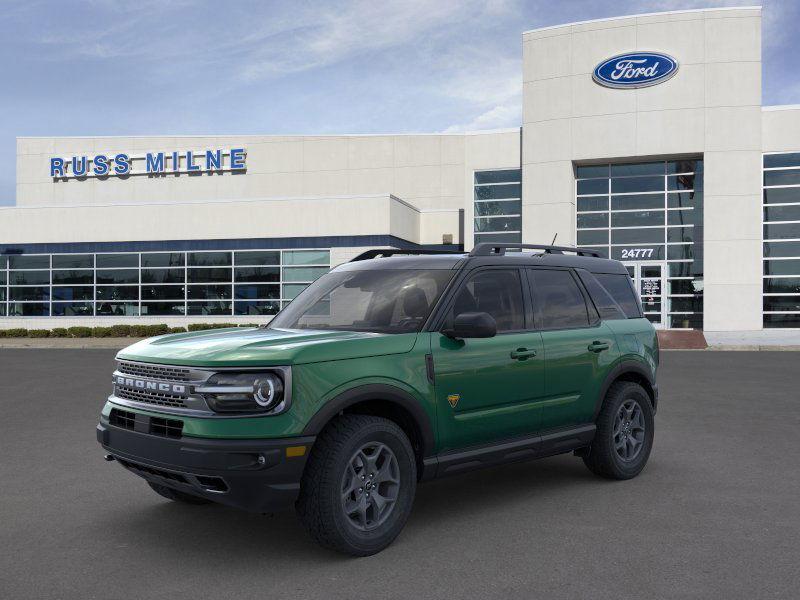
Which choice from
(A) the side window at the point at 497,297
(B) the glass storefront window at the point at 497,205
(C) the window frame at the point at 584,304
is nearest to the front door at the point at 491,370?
(A) the side window at the point at 497,297

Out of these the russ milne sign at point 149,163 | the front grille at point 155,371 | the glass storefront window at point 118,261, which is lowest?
the front grille at point 155,371

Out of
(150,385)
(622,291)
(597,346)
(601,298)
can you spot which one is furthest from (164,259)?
(150,385)

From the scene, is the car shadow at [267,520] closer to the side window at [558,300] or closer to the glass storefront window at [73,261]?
the side window at [558,300]

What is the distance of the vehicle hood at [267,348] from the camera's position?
4.73 metres

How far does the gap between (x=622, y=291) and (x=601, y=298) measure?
489 mm

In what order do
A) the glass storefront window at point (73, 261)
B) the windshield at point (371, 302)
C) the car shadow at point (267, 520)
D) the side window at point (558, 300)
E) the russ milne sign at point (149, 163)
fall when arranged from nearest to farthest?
the car shadow at point (267, 520)
the windshield at point (371, 302)
the side window at point (558, 300)
the glass storefront window at point (73, 261)
the russ milne sign at point (149, 163)

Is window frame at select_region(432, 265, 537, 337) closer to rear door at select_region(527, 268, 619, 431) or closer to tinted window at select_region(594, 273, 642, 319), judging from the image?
rear door at select_region(527, 268, 619, 431)

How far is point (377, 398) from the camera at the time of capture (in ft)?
16.5

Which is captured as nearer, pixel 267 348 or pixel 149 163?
pixel 267 348

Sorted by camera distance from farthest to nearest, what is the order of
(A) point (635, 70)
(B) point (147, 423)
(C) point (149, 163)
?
(C) point (149, 163) → (A) point (635, 70) → (B) point (147, 423)

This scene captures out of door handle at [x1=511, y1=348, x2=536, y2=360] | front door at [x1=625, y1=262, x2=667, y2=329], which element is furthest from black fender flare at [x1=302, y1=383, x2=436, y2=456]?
front door at [x1=625, y1=262, x2=667, y2=329]

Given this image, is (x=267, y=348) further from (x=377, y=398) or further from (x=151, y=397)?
(x=151, y=397)

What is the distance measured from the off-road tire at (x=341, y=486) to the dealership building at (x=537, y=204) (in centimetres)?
2982

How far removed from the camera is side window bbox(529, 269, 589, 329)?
21.4ft
